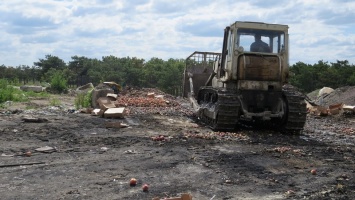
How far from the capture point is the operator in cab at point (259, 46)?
39.8ft

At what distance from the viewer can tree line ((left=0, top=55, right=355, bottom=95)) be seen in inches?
1660

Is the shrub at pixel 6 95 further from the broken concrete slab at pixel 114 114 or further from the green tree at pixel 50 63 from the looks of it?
the green tree at pixel 50 63

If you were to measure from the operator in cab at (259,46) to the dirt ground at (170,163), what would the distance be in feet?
7.37

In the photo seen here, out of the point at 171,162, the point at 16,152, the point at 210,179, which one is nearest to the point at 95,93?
the point at 16,152

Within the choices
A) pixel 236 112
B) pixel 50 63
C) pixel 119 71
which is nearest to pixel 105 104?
pixel 236 112

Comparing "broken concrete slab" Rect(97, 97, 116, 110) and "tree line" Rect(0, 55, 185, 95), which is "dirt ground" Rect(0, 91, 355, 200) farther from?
"tree line" Rect(0, 55, 185, 95)

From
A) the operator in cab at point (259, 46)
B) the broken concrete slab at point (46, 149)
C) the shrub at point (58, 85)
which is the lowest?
the broken concrete slab at point (46, 149)

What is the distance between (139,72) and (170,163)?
50.7m

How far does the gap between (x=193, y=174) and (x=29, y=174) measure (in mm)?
2488

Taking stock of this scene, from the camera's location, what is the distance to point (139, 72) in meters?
57.9

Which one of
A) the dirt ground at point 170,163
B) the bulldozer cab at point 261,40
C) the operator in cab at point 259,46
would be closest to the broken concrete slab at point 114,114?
the dirt ground at point 170,163

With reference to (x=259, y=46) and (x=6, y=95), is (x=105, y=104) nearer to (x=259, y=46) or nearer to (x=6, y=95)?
(x=259, y=46)

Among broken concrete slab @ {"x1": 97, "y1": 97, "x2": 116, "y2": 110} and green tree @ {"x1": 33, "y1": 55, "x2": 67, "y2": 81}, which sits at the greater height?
green tree @ {"x1": 33, "y1": 55, "x2": 67, "y2": 81}

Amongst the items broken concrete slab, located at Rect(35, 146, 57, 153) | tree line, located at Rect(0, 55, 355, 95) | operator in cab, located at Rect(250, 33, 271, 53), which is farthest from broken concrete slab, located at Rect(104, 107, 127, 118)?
tree line, located at Rect(0, 55, 355, 95)
